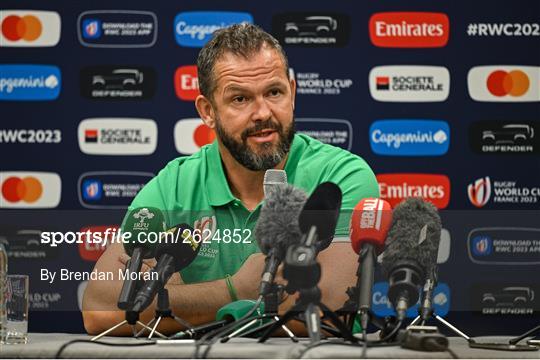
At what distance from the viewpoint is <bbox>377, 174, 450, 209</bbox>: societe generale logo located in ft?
11.8

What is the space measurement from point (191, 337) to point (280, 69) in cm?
96

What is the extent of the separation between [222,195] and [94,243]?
2.53 feet

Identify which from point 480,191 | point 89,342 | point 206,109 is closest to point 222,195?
point 206,109

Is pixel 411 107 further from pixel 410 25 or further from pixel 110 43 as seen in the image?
pixel 110 43

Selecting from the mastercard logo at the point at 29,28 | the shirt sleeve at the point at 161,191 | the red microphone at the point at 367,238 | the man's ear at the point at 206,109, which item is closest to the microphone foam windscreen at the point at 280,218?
the red microphone at the point at 367,238

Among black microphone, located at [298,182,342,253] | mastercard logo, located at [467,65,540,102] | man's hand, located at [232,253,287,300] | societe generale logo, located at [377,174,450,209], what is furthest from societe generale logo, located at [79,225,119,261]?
mastercard logo, located at [467,65,540,102]

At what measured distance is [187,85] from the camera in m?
3.63

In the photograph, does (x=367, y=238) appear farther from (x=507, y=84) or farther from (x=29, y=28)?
(x=29, y=28)

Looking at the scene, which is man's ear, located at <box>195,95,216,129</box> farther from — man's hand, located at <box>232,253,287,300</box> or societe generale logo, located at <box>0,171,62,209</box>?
societe generale logo, located at <box>0,171,62,209</box>

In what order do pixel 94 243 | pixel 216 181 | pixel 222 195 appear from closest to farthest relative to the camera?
pixel 94 243 → pixel 222 195 → pixel 216 181

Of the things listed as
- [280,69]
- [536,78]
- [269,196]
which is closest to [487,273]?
[269,196]

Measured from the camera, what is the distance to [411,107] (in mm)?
3619

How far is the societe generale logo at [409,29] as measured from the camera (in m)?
3.63

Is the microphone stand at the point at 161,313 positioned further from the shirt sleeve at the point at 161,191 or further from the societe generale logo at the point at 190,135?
the societe generale logo at the point at 190,135
